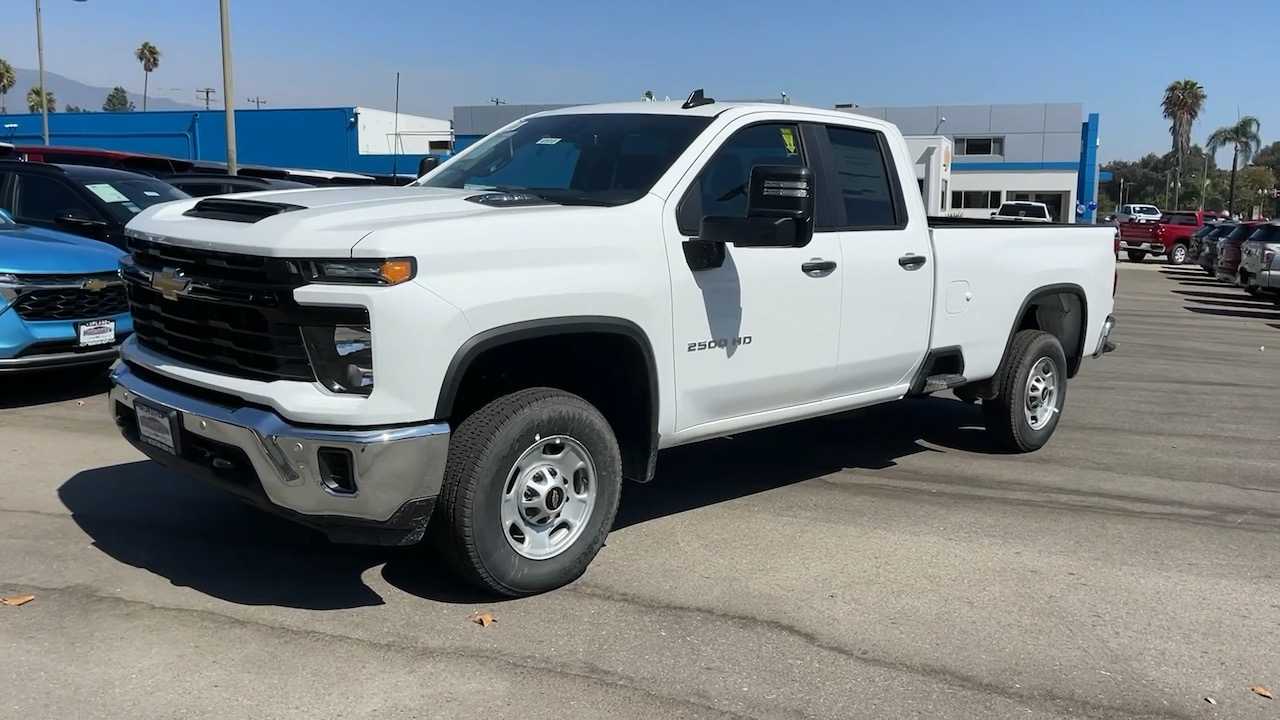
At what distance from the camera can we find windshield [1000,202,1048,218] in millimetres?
36156

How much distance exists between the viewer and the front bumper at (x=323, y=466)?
365 centimetres

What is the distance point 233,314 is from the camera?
3.93 meters

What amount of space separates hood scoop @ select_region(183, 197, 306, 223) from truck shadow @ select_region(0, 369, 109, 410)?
14.6ft

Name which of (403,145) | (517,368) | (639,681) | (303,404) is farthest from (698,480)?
(403,145)

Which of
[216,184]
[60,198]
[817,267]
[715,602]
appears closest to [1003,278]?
[817,267]

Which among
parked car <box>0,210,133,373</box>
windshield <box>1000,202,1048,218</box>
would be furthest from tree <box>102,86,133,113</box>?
parked car <box>0,210,133,373</box>

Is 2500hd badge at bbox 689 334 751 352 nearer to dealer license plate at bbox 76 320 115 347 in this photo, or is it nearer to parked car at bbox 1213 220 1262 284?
dealer license plate at bbox 76 320 115 347

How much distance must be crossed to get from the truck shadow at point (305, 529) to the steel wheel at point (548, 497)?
34 cm

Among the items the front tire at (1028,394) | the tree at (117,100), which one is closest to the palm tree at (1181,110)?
the front tire at (1028,394)

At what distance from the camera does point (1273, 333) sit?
53.3 feet

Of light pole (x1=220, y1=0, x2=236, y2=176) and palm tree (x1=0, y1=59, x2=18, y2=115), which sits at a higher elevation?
palm tree (x1=0, y1=59, x2=18, y2=115)

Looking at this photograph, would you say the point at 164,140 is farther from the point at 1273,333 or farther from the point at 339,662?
the point at 339,662

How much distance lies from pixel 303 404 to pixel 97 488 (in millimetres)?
2738

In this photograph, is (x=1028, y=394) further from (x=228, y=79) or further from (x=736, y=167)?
(x=228, y=79)
